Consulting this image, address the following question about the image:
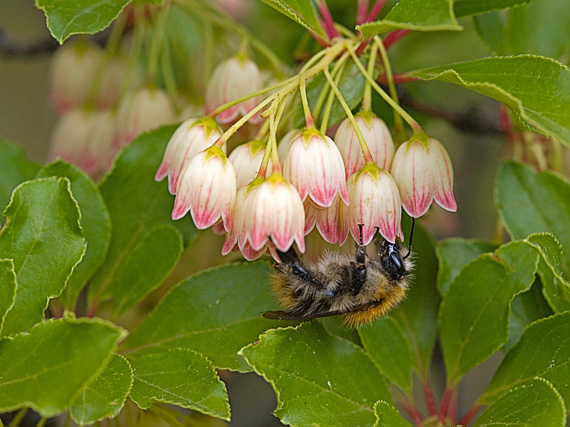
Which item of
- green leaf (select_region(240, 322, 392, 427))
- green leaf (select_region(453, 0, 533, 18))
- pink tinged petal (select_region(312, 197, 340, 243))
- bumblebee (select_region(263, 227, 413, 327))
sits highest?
green leaf (select_region(453, 0, 533, 18))

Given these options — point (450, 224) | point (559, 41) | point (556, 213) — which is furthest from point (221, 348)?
point (450, 224)

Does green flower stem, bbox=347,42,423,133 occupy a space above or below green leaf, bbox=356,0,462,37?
below

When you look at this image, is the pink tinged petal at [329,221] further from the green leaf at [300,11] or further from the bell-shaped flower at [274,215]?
the green leaf at [300,11]

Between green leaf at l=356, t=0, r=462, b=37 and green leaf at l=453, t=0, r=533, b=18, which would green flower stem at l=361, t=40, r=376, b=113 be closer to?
green leaf at l=356, t=0, r=462, b=37

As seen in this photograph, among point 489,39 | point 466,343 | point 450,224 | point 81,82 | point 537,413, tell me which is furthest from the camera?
point 450,224

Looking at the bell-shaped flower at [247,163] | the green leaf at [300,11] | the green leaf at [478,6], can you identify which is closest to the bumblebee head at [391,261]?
the bell-shaped flower at [247,163]

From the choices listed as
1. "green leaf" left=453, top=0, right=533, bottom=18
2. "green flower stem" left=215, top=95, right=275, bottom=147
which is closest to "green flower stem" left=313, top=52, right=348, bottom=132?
"green flower stem" left=215, top=95, right=275, bottom=147

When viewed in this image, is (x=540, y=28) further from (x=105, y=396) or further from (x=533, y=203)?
(x=105, y=396)

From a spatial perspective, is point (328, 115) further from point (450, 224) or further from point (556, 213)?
point (450, 224)
